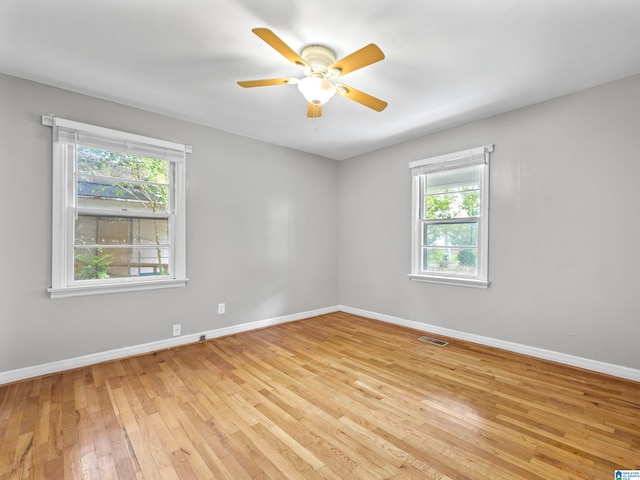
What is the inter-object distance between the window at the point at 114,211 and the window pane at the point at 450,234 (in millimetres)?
3088

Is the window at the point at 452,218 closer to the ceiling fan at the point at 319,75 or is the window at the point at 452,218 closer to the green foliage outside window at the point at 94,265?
the ceiling fan at the point at 319,75

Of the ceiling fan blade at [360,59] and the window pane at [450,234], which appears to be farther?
the window pane at [450,234]

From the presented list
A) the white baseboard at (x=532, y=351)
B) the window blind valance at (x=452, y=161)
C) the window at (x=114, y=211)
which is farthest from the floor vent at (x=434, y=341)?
the window at (x=114, y=211)

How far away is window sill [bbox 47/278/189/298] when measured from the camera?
264 centimetres

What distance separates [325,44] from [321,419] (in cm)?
258

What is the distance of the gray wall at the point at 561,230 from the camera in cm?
252

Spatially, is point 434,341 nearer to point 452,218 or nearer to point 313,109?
point 452,218

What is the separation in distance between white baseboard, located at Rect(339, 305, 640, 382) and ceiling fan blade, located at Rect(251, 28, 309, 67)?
10.9 ft

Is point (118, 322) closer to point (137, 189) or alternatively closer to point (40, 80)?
point (137, 189)

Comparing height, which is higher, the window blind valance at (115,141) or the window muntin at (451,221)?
the window blind valance at (115,141)

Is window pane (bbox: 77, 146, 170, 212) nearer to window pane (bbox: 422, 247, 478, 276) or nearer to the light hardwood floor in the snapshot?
the light hardwood floor

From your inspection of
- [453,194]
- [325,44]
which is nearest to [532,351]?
[453,194]

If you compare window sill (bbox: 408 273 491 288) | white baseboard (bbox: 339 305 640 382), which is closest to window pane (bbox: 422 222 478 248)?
window sill (bbox: 408 273 491 288)

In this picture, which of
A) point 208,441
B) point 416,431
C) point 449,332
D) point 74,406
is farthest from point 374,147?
point 74,406
